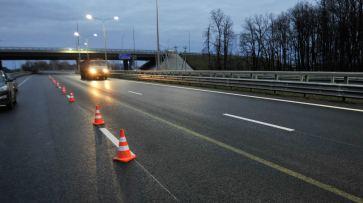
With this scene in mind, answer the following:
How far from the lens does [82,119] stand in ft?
27.4

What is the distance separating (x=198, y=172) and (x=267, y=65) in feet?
202

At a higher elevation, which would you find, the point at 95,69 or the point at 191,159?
the point at 95,69

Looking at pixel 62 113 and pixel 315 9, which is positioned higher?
pixel 315 9

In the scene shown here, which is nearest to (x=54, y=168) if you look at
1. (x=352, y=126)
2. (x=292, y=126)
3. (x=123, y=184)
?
(x=123, y=184)

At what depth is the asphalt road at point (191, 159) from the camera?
3.38 m

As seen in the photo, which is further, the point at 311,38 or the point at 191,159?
the point at 311,38

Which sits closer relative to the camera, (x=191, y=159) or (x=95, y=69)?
(x=191, y=159)

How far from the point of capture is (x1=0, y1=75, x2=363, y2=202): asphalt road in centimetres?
338

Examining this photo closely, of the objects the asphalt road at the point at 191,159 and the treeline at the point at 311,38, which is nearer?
the asphalt road at the point at 191,159

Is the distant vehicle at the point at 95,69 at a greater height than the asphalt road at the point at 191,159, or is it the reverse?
the distant vehicle at the point at 95,69

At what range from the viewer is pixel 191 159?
179 inches

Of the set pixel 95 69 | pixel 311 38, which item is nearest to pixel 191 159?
pixel 95 69

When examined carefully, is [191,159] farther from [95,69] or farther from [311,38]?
[311,38]

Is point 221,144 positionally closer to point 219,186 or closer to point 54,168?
point 219,186
